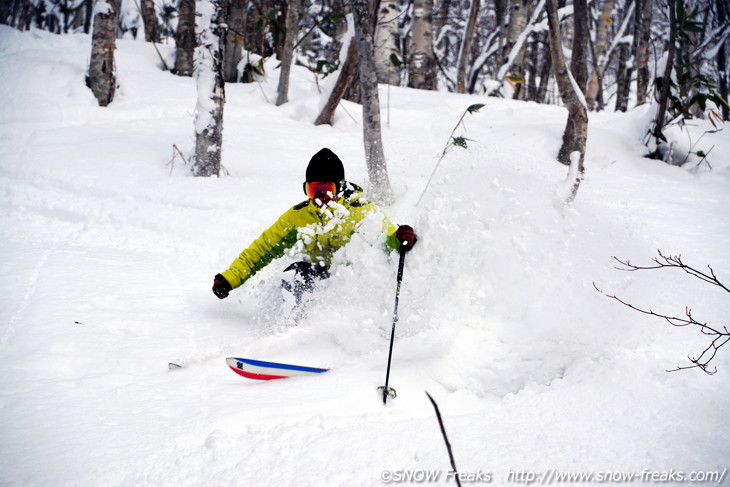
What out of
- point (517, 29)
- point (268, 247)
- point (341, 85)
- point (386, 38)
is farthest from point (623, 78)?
point (268, 247)

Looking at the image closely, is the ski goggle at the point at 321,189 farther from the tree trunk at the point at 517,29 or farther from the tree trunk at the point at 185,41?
the tree trunk at the point at 517,29

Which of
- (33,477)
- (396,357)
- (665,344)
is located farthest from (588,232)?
(33,477)

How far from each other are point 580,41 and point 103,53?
25.0ft

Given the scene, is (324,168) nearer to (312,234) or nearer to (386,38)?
(312,234)

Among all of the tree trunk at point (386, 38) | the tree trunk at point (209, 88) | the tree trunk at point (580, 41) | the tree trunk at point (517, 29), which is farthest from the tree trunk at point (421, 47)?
the tree trunk at point (209, 88)

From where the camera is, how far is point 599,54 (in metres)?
13.2

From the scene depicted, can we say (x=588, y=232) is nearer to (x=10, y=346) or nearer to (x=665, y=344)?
(x=665, y=344)

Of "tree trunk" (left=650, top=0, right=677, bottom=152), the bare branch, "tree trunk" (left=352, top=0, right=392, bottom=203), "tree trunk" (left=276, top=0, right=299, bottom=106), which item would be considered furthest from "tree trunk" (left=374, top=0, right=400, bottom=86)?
the bare branch

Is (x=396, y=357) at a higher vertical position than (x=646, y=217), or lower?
lower

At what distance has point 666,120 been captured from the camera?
721 cm

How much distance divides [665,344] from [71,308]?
3.79 m

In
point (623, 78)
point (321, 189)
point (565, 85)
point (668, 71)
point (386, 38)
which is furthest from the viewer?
point (623, 78)

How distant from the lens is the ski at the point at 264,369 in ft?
8.75

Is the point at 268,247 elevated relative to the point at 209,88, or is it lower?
lower
